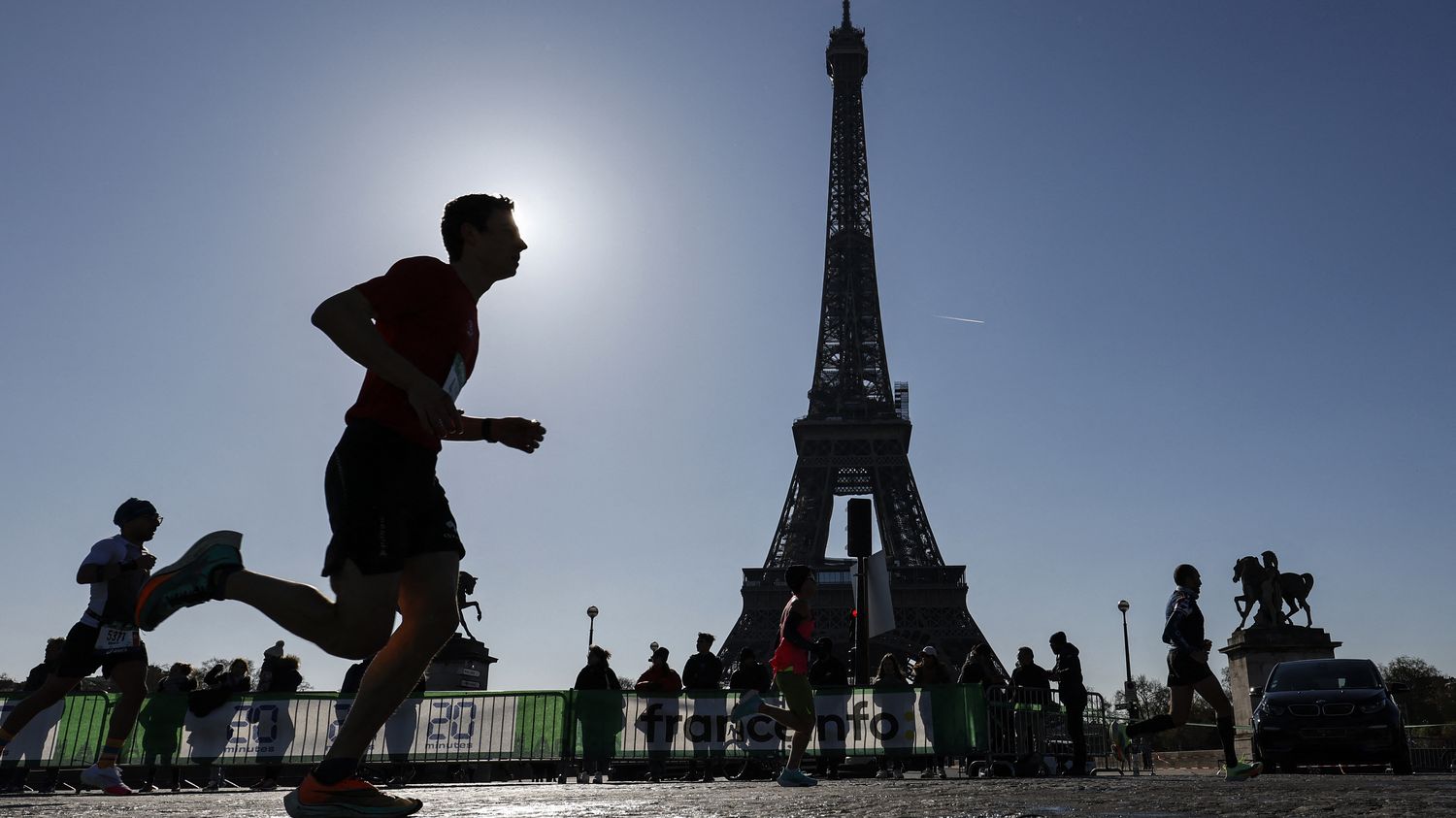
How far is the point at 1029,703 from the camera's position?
12852 mm

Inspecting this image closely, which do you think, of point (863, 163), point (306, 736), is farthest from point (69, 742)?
point (863, 163)

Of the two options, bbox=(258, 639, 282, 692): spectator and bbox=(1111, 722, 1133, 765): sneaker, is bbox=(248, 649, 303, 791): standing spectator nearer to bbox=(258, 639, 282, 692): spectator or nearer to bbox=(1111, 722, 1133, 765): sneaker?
bbox=(258, 639, 282, 692): spectator

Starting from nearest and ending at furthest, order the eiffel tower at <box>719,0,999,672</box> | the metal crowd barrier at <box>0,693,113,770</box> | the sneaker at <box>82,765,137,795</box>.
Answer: the sneaker at <box>82,765,137,795</box> → the metal crowd barrier at <box>0,693,113,770</box> → the eiffel tower at <box>719,0,999,672</box>

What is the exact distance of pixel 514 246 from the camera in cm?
379

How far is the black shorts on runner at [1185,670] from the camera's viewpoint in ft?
27.9

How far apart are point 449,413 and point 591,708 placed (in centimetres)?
972

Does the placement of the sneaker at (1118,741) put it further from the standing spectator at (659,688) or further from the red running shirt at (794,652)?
the red running shirt at (794,652)

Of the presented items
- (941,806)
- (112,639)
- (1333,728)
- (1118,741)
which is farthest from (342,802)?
(1118,741)

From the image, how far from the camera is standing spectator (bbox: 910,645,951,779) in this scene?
11.8 m

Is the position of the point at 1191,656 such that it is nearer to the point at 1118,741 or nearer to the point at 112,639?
the point at 112,639

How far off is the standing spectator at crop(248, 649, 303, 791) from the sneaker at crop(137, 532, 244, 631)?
9.49m

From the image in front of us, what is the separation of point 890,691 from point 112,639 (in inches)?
300

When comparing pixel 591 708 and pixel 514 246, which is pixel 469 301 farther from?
pixel 591 708

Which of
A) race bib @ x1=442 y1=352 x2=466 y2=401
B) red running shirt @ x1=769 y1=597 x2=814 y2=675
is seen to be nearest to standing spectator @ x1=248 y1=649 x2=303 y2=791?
red running shirt @ x1=769 y1=597 x2=814 y2=675
